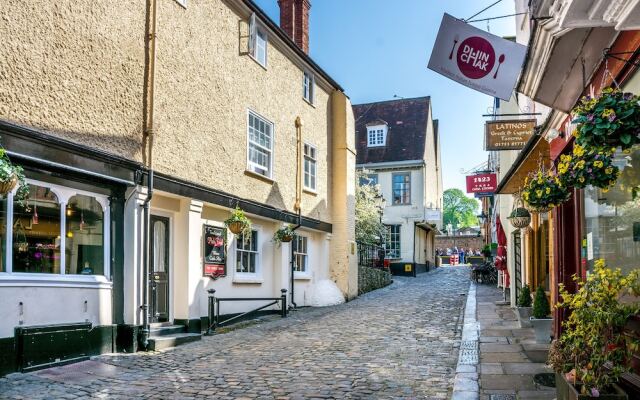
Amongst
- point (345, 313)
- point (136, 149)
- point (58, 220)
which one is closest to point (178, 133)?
point (136, 149)

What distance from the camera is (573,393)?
462 centimetres

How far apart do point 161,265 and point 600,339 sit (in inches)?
339

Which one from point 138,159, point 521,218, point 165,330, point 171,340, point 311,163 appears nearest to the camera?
point 138,159

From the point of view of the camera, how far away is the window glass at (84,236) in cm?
878

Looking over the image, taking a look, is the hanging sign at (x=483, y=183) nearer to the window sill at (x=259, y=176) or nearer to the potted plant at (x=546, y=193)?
the window sill at (x=259, y=176)

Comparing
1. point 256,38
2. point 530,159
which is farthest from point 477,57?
point 256,38

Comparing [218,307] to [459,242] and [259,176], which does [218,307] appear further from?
[459,242]

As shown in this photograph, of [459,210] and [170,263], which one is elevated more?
[459,210]

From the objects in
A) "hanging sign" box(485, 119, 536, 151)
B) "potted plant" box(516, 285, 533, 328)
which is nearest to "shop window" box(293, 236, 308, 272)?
"potted plant" box(516, 285, 533, 328)

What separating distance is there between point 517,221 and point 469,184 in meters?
12.5

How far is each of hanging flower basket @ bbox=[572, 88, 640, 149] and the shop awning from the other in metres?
4.94

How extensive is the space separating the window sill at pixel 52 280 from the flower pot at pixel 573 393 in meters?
6.58

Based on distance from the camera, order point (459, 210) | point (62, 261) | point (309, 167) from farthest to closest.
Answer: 1. point (459, 210)
2. point (309, 167)
3. point (62, 261)

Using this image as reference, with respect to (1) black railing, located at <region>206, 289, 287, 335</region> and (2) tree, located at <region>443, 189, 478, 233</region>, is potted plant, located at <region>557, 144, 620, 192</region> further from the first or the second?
(2) tree, located at <region>443, 189, 478, 233</region>
